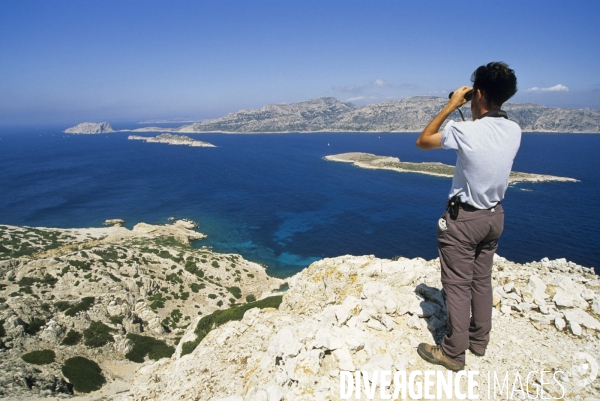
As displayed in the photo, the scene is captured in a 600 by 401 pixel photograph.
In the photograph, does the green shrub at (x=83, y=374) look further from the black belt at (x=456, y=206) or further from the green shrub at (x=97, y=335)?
the black belt at (x=456, y=206)

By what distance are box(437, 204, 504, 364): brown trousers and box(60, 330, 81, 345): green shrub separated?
2523cm

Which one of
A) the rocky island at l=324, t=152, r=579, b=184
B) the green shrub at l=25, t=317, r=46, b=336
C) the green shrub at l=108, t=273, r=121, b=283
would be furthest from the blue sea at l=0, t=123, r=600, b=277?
the green shrub at l=25, t=317, r=46, b=336

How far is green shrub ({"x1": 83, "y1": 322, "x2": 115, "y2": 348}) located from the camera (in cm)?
2197

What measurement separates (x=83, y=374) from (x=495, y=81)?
23733mm

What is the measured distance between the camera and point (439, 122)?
4.91 metres

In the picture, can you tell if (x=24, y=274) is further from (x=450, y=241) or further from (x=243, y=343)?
(x=450, y=241)

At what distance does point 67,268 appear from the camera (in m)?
31.7

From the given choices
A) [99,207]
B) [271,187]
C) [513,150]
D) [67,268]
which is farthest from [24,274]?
[271,187]

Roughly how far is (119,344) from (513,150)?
86.1 feet

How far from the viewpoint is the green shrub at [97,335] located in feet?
72.1

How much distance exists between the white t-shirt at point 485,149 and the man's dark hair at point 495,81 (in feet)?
1.14

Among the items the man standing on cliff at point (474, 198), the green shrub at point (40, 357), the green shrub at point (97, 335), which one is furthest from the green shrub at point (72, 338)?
the man standing on cliff at point (474, 198)

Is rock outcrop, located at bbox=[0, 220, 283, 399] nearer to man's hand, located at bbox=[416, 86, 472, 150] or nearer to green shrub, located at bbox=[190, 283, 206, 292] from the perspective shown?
green shrub, located at bbox=[190, 283, 206, 292]

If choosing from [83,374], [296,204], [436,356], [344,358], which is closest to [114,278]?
[83,374]
